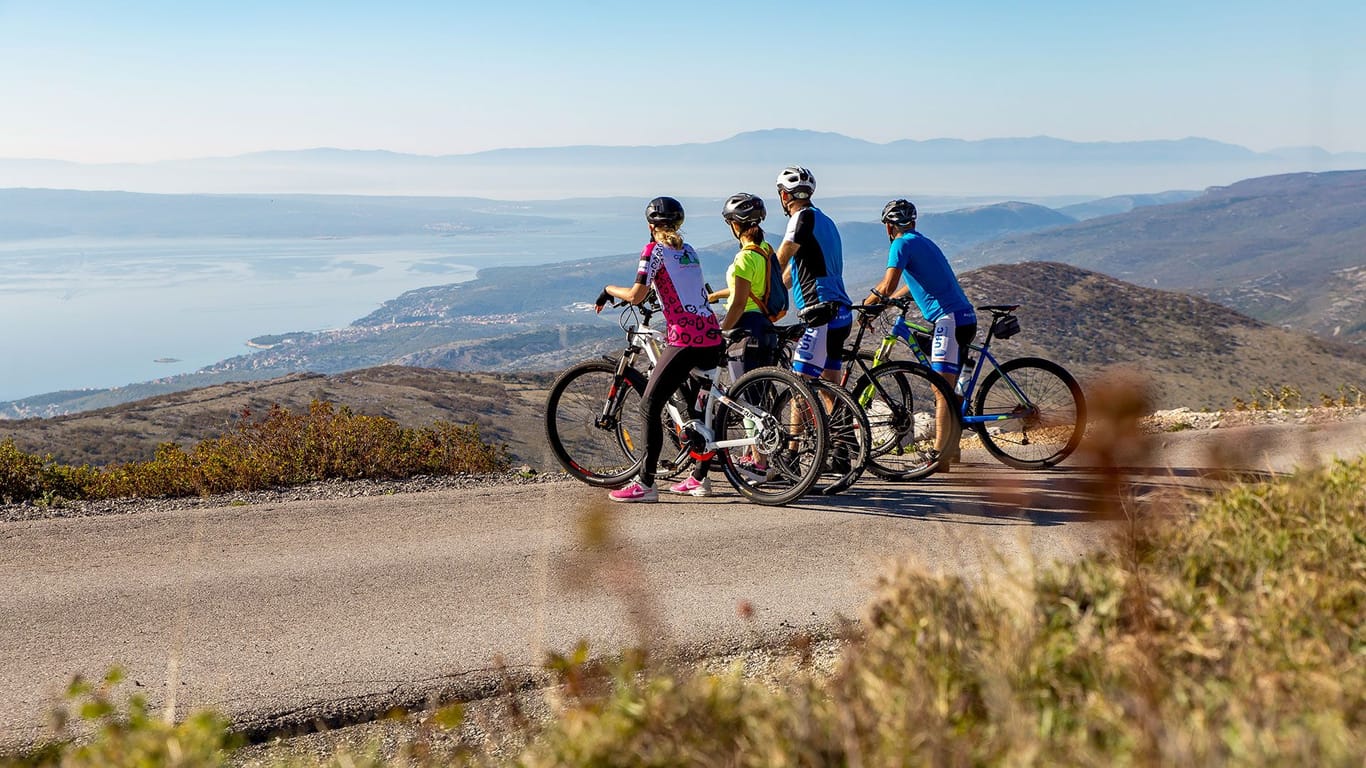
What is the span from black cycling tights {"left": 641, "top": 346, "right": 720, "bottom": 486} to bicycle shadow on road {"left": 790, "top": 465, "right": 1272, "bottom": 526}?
44.9 inches

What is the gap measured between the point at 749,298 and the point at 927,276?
Result: 1.45 metres

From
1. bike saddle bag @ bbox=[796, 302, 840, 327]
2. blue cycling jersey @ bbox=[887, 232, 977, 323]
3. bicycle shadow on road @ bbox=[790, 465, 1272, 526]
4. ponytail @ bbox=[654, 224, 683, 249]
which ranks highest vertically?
ponytail @ bbox=[654, 224, 683, 249]

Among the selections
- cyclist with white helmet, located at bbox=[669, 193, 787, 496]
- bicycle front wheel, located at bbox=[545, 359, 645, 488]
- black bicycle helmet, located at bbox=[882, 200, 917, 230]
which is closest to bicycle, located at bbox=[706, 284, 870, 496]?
cyclist with white helmet, located at bbox=[669, 193, 787, 496]

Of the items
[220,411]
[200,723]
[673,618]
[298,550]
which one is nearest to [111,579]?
[298,550]

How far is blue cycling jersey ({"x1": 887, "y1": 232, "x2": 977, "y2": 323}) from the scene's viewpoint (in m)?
7.75

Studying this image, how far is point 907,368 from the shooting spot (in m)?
7.65

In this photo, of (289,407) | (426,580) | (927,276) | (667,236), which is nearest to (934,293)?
(927,276)

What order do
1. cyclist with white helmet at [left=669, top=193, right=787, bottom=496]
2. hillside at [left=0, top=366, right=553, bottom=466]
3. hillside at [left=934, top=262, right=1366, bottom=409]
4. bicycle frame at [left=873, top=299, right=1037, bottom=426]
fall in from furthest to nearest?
hillside at [left=934, top=262, right=1366, bottom=409] < hillside at [left=0, top=366, right=553, bottom=466] < bicycle frame at [left=873, top=299, right=1037, bottom=426] < cyclist with white helmet at [left=669, top=193, right=787, bottom=496]

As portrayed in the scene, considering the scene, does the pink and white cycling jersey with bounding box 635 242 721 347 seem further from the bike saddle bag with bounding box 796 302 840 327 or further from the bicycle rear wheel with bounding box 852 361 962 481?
the bicycle rear wheel with bounding box 852 361 962 481

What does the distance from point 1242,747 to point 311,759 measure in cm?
311

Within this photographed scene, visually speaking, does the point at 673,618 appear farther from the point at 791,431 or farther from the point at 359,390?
the point at 359,390

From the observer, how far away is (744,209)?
298 inches

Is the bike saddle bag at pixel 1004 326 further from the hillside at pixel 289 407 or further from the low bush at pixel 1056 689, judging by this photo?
the hillside at pixel 289 407

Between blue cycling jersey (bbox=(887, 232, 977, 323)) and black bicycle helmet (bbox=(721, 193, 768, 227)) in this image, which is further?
blue cycling jersey (bbox=(887, 232, 977, 323))
